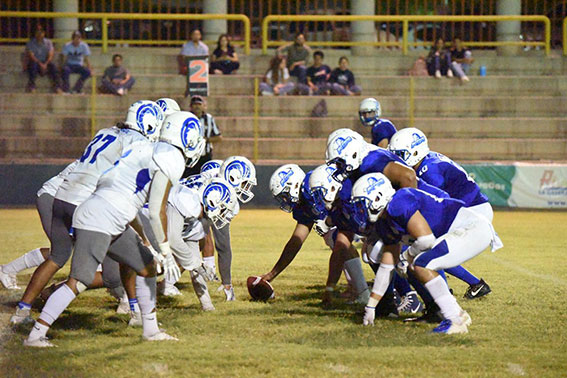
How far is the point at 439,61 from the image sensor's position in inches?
819

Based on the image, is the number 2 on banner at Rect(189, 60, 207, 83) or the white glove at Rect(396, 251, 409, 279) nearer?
the white glove at Rect(396, 251, 409, 279)

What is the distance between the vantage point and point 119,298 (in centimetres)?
784

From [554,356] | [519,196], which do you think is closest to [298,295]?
[554,356]

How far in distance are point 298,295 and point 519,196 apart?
967 centimetres

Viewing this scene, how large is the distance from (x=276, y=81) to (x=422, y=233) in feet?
44.3

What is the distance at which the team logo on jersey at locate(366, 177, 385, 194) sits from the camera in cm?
674

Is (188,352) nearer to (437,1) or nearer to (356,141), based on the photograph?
(356,141)

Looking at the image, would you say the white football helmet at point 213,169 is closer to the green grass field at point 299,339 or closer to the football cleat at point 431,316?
the green grass field at point 299,339

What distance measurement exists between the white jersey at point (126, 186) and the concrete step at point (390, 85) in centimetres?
1354

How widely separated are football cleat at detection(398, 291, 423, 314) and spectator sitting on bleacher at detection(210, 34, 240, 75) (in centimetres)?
1292

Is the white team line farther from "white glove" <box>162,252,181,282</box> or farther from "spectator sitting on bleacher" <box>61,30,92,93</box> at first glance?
"spectator sitting on bleacher" <box>61,30,92,93</box>

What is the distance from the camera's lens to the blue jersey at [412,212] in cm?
672

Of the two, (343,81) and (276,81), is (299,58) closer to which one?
A: (276,81)

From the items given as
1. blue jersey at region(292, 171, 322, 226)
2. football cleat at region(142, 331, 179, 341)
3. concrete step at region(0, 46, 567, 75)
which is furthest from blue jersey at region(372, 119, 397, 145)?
concrete step at region(0, 46, 567, 75)
